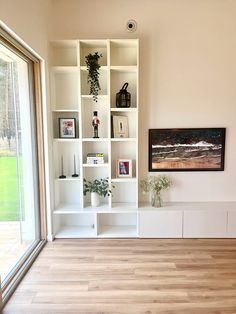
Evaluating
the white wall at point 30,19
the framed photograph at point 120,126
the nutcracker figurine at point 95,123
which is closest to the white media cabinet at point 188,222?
the framed photograph at point 120,126

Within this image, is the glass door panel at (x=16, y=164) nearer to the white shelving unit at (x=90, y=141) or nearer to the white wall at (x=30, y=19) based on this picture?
the white wall at (x=30, y=19)

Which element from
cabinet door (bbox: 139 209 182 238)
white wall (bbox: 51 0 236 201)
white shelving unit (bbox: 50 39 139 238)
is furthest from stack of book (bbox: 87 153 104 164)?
cabinet door (bbox: 139 209 182 238)

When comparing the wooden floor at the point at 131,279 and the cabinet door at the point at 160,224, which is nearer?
the wooden floor at the point at 131,279

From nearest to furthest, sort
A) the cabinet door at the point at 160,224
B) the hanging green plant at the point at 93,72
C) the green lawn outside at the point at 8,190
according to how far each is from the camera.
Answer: the green lawn outside at the point at 8,190, the hanging green plant at the point at 93,72, the cabinet door at the point at 160,224

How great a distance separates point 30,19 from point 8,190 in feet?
5.66

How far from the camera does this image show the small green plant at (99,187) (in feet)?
10.8

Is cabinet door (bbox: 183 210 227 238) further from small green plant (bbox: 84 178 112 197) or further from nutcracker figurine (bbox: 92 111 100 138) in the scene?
nutcracker figurine (bbox: 92 111 100 138)

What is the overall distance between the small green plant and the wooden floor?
0.62m

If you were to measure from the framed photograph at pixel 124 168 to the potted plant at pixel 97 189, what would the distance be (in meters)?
0.21

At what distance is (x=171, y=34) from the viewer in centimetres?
330

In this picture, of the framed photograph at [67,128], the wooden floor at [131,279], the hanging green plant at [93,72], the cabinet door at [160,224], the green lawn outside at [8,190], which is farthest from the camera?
the framed photograph at [67,128]

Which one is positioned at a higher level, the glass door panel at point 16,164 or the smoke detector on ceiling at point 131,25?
the smoke detector on ceiling at point 131,25

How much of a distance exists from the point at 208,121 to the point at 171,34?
4.14 ft

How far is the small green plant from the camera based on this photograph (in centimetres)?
329
